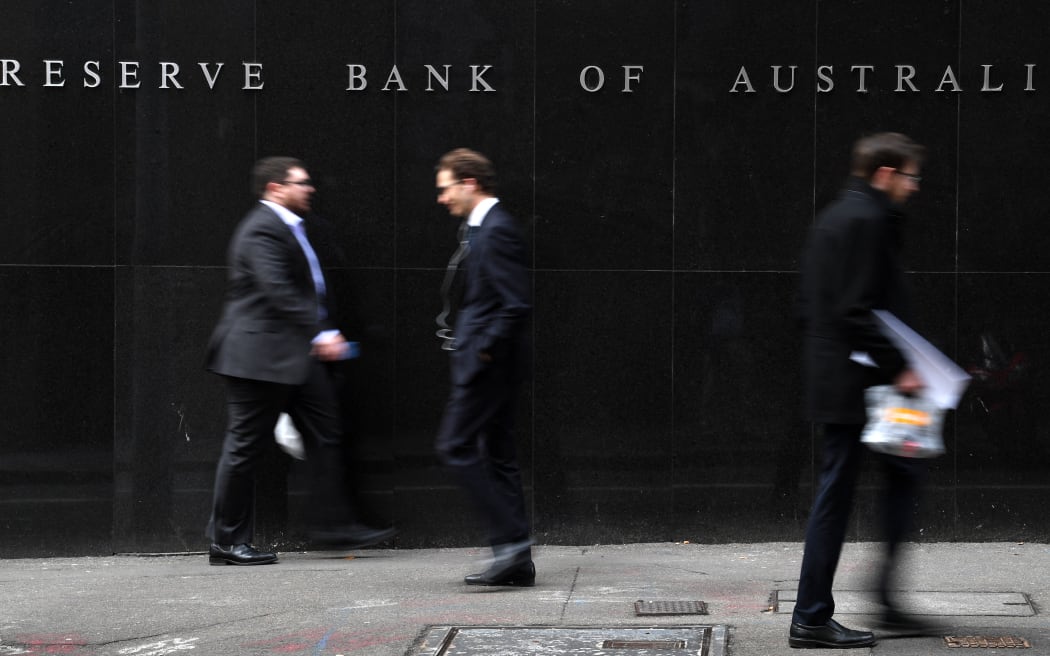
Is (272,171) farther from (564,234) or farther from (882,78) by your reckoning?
(882,78)

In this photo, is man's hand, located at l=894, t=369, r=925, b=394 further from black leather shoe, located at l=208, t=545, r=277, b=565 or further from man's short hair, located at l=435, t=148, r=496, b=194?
black leather shoe, located at l=208, t=545, r=277, b=565

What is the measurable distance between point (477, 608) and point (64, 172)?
10.6 feet

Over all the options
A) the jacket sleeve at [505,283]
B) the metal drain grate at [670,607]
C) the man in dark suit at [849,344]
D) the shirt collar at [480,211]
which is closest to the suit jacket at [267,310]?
the shirt collar at [480,211]

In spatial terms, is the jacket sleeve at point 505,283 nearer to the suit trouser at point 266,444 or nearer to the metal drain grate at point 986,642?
the suit trouser at point 266,444

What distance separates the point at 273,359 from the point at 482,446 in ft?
3.95

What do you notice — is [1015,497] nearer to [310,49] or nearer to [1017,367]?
[1017,367]

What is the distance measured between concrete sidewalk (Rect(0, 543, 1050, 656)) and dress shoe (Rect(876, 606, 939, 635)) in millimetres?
40

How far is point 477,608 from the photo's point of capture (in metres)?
5.52

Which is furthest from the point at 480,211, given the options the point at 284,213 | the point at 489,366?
the point at 284,213

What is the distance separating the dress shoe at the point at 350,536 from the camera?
6.78 m

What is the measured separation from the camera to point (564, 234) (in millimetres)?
7035

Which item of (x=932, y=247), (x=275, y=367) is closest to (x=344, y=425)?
(x=275, y=367)

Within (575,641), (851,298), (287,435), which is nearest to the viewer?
(851,298)

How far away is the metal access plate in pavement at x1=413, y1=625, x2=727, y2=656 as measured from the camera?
188 inches
